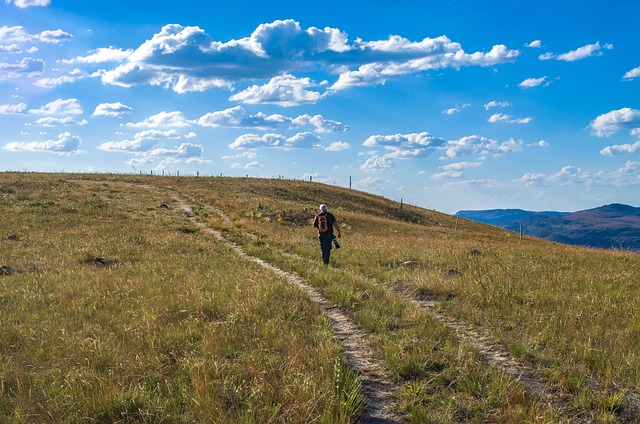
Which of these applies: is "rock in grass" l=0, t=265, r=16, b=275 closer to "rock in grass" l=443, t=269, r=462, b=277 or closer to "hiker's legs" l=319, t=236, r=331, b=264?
"hiker's legs" l=319, t=236, r=331, b=264

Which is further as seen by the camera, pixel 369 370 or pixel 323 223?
pixel 323 223

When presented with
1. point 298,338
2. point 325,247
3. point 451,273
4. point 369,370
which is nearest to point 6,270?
point 325,247

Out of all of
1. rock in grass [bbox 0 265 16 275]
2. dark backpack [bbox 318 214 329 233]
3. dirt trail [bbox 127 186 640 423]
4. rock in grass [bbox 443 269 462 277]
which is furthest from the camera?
dark backpack [bbox 318 214 329 233]

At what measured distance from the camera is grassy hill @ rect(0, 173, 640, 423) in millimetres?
5250

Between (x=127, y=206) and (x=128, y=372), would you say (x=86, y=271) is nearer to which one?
(x=128, y=372)

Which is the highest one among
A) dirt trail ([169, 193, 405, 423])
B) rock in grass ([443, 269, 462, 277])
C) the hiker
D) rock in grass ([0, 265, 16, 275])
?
the hiker

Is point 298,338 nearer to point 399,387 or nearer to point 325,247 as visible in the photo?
point 399,387

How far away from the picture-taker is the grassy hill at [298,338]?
17.2 ft

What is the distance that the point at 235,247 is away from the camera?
71.1 ft

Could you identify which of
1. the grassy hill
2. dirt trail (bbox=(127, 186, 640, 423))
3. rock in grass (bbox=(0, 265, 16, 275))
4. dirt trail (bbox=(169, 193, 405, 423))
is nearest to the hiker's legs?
the grassy hill

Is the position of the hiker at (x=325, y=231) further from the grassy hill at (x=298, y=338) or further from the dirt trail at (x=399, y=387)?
the dirt trail at (x=399, y=387)

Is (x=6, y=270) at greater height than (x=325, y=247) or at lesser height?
lesser

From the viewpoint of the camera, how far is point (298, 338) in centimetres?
721

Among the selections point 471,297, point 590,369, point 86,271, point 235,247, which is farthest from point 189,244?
point 590,369
